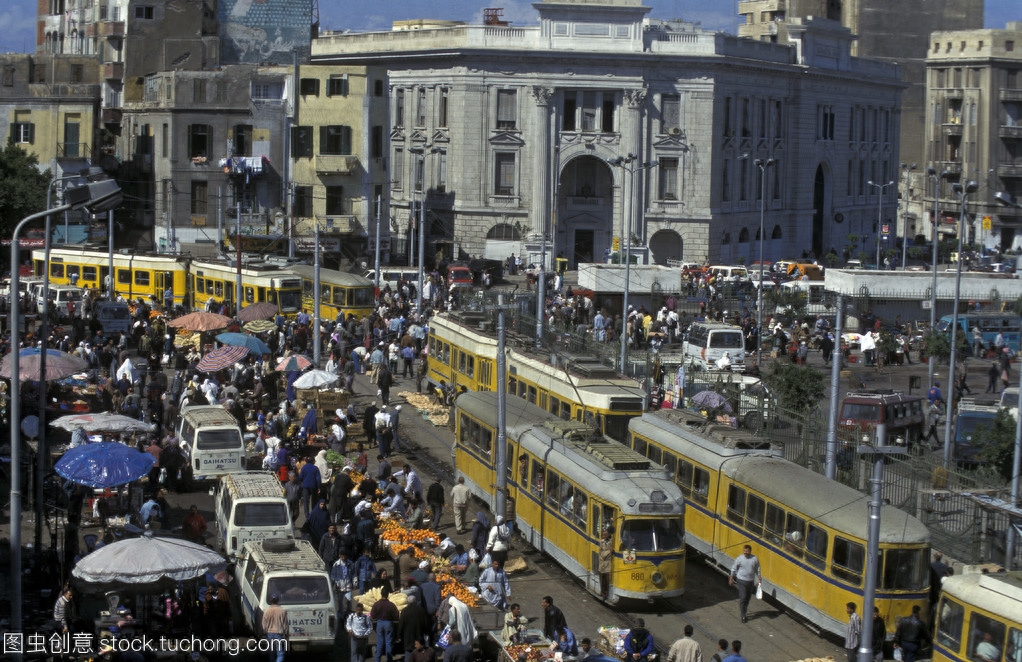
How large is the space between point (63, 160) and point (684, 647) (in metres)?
62.3

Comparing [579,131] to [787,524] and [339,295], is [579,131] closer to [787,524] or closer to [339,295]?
[339,295]

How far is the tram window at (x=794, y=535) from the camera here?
75.0 ft

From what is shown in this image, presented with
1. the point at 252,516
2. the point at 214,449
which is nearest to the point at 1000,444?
the point at 252,516

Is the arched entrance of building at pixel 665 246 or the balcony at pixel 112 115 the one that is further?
the arched entrance of building at pixel 665 246

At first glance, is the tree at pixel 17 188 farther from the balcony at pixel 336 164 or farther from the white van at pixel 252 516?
the white van at pixel 252 516

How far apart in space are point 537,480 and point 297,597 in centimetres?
686

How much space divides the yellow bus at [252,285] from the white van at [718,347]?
13.3m

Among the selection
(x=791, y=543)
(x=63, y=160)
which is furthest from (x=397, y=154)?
(x=791, y=543)

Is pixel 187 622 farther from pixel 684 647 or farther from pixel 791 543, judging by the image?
pixel 791 543

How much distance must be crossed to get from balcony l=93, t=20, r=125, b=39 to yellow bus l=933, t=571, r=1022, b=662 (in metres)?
83.6

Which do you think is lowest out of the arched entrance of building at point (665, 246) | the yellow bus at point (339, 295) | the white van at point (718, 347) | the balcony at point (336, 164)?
the white van at point (718, 347)

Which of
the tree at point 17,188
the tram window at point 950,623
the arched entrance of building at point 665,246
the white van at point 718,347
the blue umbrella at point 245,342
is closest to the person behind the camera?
the tram window at point 950,623

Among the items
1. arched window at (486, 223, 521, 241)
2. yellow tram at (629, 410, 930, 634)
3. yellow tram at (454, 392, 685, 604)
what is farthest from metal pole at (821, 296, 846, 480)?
arched window at (486, 223, 521, 241)

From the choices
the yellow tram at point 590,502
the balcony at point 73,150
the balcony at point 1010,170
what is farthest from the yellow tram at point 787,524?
the balcony at point 1010,170
